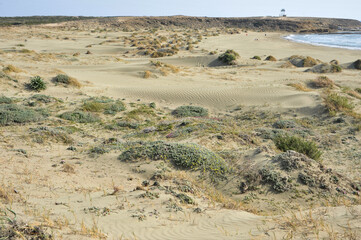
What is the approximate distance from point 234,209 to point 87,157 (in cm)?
481

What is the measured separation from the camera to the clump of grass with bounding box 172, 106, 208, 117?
48.0ft

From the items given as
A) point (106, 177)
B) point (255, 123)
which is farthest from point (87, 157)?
point (255, 123)

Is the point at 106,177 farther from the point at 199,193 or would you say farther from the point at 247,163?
the point at 247,163

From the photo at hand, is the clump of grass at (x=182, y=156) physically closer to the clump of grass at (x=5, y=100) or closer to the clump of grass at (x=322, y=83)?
the clump of grass at (x=5, y=100)

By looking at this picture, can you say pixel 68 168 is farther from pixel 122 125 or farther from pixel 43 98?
pixel 43 98

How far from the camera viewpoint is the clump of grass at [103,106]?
13823 millimetres

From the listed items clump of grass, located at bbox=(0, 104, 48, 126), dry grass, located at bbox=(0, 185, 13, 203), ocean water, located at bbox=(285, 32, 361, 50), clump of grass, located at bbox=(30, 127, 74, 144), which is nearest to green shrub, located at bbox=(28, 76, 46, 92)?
clump of grass, located at bbox=(0, 104, 48, 126)

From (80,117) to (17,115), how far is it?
7.92ft

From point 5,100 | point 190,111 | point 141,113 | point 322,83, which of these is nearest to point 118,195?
point 141,113

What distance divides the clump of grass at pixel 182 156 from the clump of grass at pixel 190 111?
6162 mm

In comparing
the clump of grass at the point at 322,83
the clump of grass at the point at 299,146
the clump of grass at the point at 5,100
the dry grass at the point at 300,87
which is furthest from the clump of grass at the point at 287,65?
the clump of grass at the point at 5,100

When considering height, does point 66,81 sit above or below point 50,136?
above

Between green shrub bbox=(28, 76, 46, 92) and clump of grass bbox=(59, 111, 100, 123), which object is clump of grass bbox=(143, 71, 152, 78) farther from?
clump of grass bbox=(59, 111, 100, 123)

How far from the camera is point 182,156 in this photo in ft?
25.6
